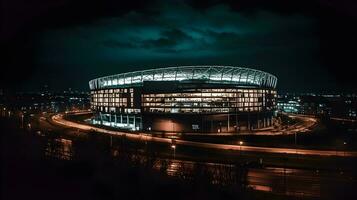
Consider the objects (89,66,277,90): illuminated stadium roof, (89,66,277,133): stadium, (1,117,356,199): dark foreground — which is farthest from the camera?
(89,66,277,90): illuminated stadium roof

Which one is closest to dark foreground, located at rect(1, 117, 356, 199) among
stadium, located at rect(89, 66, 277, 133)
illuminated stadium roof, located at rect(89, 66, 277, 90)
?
stadium, located at rect(89, 66, 277, 133)

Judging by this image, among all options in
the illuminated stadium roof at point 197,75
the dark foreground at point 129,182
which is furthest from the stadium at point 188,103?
the dark foreground at point 129,182

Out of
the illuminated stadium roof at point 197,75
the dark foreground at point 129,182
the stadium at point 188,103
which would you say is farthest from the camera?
the illuminated stadium roof at point 197,75

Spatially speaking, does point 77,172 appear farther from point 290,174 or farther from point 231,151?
point 231,151

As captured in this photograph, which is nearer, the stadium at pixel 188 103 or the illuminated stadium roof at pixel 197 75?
the stadium at pixel 188 103

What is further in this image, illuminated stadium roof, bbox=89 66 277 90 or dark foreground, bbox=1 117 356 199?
illuminated stadium roof, bbox=89 66 277 90

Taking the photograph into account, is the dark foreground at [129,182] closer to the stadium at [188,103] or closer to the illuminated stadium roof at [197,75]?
the stadium at [188,103]

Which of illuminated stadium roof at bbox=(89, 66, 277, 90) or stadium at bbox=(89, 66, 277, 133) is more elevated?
illuminated stadium roof at bbox=(89, 66, 277, 90)

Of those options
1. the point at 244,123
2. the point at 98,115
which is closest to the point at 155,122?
the point at 244,123

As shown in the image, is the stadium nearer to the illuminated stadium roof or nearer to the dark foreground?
the illuminated stadium roof
